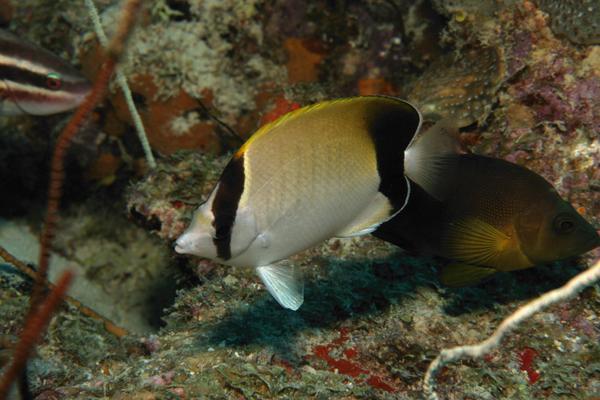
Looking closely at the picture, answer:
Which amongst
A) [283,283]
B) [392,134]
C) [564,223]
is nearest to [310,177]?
[392,134]

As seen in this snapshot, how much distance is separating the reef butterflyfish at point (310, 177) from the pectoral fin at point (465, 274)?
71 centimetres

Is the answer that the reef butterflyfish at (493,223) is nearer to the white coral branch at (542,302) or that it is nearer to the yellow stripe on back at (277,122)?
the white coral branch at (542,302)

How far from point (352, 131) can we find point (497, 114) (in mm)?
2283

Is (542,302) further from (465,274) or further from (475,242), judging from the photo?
(465,274)

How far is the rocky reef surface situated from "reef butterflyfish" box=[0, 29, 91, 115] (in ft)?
2.97

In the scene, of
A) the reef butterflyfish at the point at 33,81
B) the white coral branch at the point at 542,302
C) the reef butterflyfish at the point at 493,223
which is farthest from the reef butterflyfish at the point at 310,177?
the reef butterflyfish at the point at 33,81

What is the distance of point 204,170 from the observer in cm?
404

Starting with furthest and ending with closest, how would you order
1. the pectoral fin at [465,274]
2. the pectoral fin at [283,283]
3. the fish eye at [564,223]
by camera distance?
the pectoral fin at [465,274], the fish eye at [564,223], the pectoral fin at [283,283]

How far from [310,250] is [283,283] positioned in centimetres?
143

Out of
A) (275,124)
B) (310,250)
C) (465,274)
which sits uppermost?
(275,124)

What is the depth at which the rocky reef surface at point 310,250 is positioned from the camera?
252 cm

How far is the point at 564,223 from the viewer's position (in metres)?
2.17

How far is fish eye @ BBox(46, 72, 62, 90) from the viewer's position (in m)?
3.79

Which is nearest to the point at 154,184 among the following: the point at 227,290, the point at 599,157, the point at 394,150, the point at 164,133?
the point at 227,290
